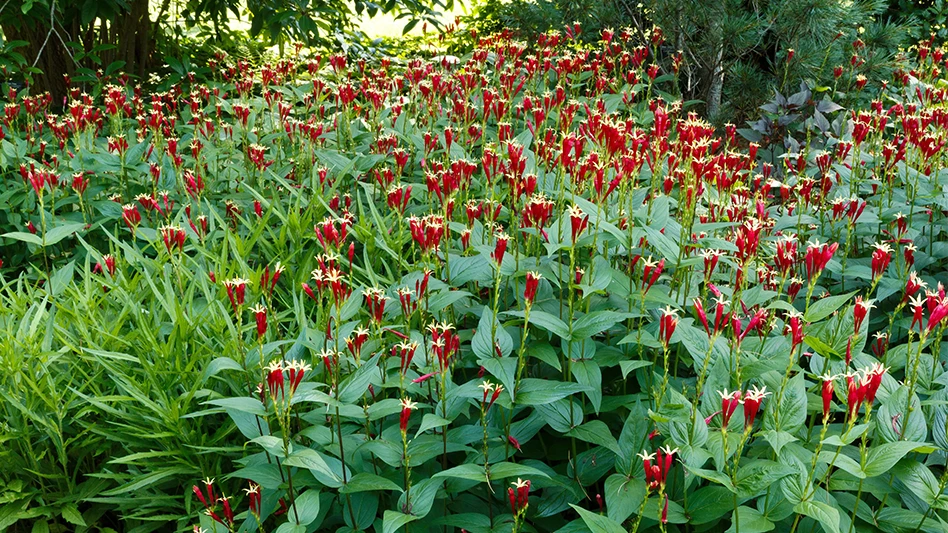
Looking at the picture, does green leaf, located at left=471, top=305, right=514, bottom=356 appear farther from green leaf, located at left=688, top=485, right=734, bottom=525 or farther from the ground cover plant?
green leaf, located at left=688, top=485, right=734, bottom=525

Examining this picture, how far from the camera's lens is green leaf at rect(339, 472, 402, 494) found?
74.0 inches

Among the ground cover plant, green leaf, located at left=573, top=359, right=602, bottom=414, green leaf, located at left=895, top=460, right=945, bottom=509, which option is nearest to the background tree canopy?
the ground cover plant

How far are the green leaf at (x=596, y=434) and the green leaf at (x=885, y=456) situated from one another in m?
0.57

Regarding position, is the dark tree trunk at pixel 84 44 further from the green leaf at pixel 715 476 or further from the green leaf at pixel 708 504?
the green leaf at pixel 715 476

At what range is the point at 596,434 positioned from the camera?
210 centimetres

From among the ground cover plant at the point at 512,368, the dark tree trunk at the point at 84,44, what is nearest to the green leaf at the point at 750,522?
the ground cover plant at the point at 512,368

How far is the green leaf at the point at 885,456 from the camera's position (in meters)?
1.68

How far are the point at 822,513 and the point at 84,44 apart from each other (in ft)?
22.3

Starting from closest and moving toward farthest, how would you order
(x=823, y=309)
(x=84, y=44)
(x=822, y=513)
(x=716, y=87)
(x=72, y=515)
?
(x=822, y=513) < (x=823, y=309) < (x=72, y=515) < (x=716, y=87) < (x=84, y=44)

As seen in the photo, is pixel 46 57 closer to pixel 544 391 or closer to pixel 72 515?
pixel 72 515

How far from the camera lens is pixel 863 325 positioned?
2084 mm

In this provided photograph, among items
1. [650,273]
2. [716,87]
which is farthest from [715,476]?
[716,87]

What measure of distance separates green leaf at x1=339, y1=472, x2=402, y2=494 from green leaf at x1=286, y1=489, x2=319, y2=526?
69 mm

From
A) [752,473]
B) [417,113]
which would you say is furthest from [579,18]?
[752,473]
